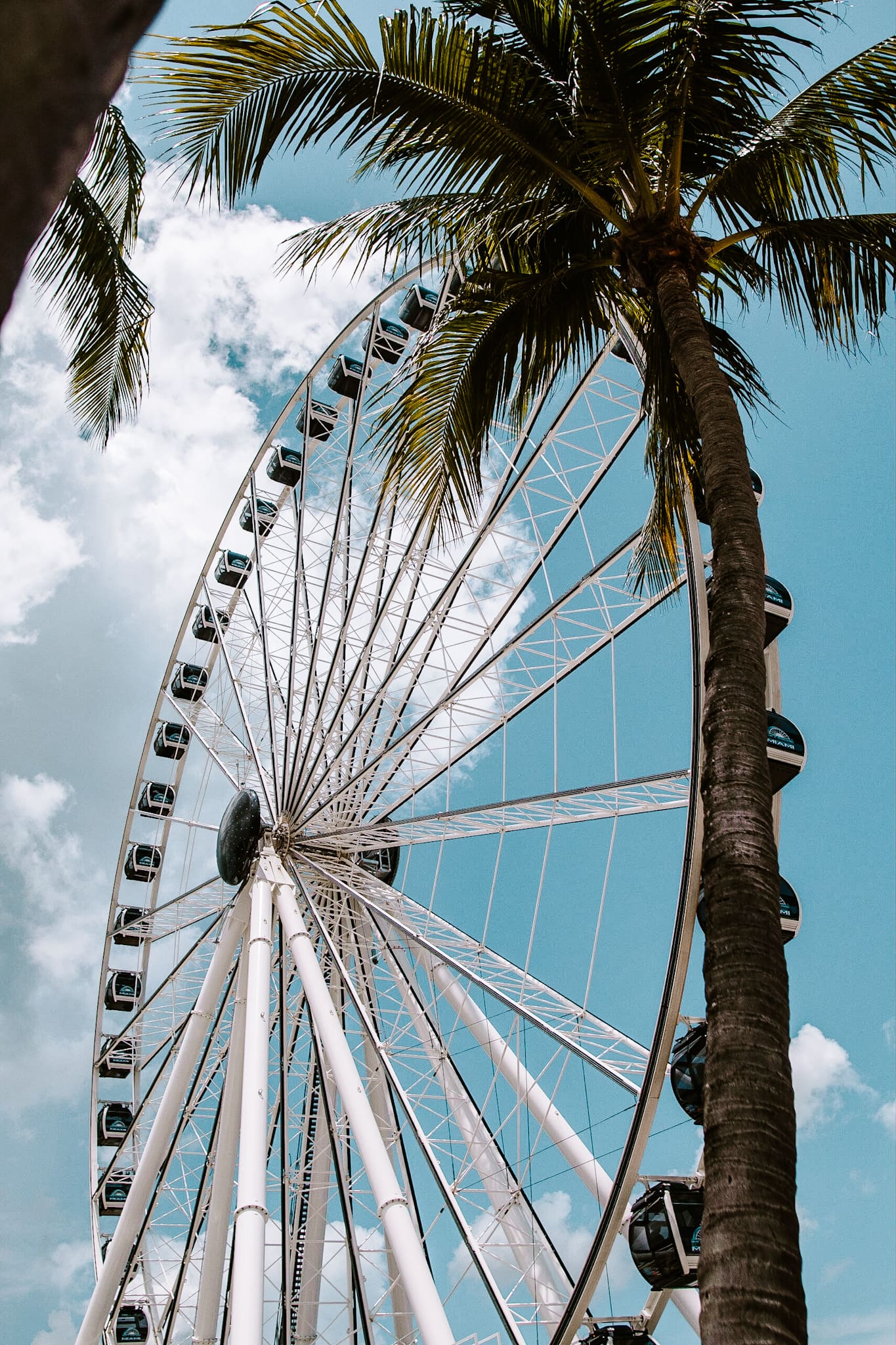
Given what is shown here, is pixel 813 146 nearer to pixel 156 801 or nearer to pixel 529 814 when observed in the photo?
pixel 529 814

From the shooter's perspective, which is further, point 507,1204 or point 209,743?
point 209,743

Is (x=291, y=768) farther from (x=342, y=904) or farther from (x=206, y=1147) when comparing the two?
(x=206, y=1147)

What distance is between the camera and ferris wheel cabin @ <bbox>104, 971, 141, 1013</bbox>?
95.9ft

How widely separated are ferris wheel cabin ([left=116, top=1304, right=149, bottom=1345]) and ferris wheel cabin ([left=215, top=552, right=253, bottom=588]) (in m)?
15.8

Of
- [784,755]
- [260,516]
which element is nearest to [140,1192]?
[784,755]

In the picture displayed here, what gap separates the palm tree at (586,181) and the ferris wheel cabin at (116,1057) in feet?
68.9

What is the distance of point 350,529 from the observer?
20297 millimetres

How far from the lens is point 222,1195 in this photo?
16062mm

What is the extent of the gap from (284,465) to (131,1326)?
59.8ft

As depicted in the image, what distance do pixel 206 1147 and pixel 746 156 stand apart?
17530 millimetres

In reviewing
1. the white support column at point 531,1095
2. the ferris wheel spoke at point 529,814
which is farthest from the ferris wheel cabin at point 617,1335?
the ferris wheel spoke at point 529,814

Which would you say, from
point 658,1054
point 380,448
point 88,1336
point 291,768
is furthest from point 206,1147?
point 380,448

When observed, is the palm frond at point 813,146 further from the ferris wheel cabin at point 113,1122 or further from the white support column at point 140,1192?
the ferris wheel cabin at point 113,1122

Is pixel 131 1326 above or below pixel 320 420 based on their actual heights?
below
